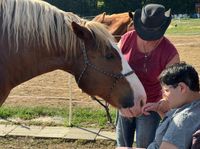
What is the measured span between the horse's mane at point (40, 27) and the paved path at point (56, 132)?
2449 millimetres

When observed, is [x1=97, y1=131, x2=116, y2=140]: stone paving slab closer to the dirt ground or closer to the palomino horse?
the dirt ground

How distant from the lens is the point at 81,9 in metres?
43.2

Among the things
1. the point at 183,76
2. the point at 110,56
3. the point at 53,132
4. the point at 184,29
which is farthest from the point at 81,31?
the point at 184,29

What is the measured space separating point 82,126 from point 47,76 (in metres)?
3.53

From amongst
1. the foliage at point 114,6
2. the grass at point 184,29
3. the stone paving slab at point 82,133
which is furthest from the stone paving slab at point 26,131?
the foliage at point 114,6

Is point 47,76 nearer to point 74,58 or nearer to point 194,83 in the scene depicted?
point 74,58

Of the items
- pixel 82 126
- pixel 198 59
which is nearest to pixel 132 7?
pixel 198 59

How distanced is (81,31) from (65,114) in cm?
331

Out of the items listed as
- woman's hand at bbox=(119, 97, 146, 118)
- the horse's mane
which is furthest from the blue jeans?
the horse's mane

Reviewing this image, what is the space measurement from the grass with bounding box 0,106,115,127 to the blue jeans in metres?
2.17

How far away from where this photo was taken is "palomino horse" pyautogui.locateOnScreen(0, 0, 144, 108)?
2705 mm

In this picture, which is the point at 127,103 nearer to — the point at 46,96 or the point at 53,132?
the point at 53,132

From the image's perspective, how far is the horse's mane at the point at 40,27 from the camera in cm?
269

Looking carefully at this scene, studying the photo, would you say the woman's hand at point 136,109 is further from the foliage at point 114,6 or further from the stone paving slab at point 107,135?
the foliage at point 114,6
